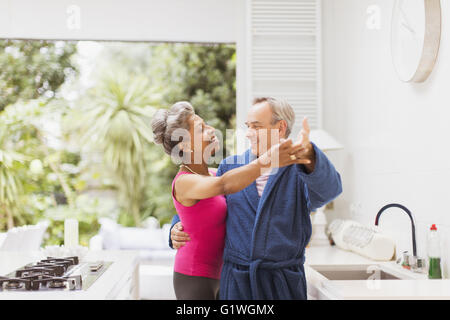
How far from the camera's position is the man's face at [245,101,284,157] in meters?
1.14

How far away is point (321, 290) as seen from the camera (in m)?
1.52

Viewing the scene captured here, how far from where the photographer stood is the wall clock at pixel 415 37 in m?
1.76

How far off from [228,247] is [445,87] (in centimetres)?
112

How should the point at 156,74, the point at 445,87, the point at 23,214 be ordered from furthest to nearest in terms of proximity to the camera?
the point at 156,74 < the point at 23,214 < the point at 445,87

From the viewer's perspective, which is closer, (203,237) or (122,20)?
(203,237)

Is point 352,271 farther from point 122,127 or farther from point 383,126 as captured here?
point 122,127

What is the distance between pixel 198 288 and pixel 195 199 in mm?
249

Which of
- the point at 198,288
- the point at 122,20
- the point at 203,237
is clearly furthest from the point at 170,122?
the point at 122,20

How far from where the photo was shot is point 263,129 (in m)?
1.15

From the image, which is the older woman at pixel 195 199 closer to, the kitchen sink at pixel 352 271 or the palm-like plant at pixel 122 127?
the kitchen sink at pixel 352 271

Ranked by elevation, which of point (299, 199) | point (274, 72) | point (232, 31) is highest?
point (232, 31)

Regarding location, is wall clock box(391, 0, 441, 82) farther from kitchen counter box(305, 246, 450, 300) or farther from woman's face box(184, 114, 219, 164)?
woman's face box(184, 114, 219, 164)

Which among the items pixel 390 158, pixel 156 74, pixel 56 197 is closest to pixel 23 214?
pixel 56 197
